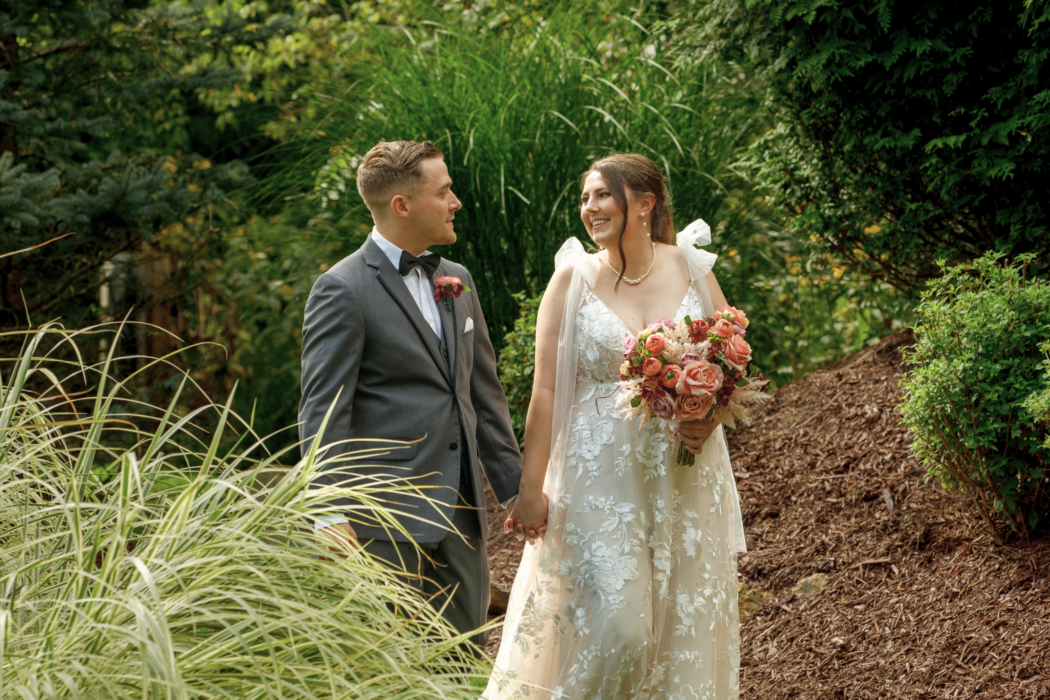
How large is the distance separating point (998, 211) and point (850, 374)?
1.29 m

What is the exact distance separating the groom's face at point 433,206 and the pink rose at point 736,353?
38.9 inches

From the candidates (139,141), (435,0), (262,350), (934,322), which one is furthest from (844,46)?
(139,141)

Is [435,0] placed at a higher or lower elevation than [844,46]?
higher

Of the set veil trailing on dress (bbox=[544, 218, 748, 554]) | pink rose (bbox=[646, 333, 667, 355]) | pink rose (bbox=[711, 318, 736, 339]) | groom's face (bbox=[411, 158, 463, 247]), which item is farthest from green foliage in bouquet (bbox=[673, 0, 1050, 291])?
groom's face (bbox=[411, 158, 463, 247])

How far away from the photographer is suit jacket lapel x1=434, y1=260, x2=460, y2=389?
3.22 m

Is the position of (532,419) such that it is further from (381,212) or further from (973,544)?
(973,544)

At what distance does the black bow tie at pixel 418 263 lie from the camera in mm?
3201

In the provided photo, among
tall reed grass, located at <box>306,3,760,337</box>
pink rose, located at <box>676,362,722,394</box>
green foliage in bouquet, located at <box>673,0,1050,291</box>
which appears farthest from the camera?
tall reed grass, located at <box>306,3,760,337</box>

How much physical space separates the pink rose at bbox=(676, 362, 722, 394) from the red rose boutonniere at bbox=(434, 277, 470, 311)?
2.71ft

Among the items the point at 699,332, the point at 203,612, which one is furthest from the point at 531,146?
the point at 203,612

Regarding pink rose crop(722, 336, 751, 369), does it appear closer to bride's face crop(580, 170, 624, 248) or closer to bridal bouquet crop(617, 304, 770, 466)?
bridal bouquet crop(617, 304, 770, 466)

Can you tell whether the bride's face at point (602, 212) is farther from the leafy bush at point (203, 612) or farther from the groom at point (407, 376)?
the leafy bush at point (203, 612)

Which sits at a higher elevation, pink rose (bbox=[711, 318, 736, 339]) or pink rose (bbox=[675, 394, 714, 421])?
pink rose (bbox=[711, 318, 736, 339])

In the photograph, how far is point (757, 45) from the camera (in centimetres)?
501
